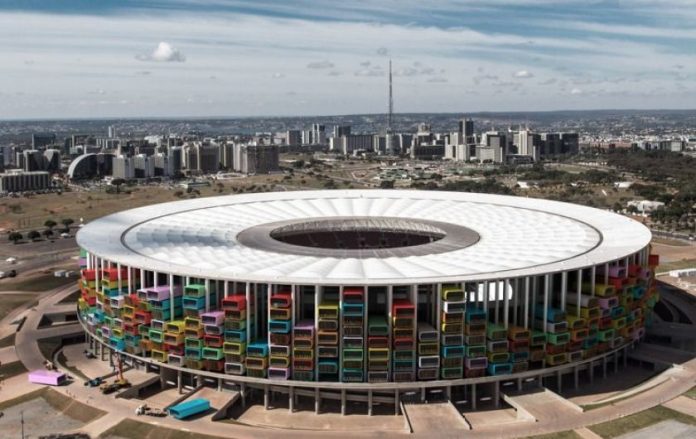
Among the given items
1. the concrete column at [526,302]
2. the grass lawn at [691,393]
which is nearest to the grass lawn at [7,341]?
the concrete column at [526,302]

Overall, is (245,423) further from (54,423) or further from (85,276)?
(85,276)

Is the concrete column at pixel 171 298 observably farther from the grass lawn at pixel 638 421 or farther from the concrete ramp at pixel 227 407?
the grass lawn at pixel 638 421

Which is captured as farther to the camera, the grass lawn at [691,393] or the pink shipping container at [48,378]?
the pink shipping container at [48,378]

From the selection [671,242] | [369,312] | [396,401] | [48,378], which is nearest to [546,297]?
[369,312]

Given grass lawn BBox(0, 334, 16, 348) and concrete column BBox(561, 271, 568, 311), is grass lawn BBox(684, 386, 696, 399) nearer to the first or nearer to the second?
concrete column BBox(561, 271, 568, 311)

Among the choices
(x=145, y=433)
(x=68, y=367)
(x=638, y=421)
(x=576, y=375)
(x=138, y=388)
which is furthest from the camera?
(x=68, y=367)

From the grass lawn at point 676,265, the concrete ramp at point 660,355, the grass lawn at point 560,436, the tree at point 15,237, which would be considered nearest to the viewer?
the grass lawn at point 560,436

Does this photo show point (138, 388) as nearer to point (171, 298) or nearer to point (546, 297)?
point (171, 298)
